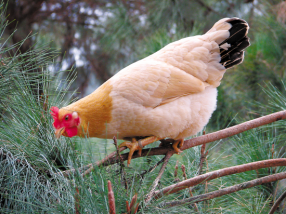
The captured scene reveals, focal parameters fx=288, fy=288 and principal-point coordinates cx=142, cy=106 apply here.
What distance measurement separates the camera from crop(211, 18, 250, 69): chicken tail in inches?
61.4

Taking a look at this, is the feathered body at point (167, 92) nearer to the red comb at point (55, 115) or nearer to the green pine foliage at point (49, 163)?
the red comb at point (55, 115)

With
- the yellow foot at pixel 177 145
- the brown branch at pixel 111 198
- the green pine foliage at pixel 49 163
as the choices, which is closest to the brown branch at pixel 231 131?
the yellow foot at pixel 177 145

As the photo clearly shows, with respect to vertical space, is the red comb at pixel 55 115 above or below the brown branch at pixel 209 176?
above

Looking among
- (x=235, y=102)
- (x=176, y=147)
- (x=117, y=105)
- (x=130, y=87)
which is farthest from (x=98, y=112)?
(x=235, y=102)

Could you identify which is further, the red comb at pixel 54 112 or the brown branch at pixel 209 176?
the red comb at pixel 54 112

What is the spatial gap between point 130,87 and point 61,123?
1.22ft

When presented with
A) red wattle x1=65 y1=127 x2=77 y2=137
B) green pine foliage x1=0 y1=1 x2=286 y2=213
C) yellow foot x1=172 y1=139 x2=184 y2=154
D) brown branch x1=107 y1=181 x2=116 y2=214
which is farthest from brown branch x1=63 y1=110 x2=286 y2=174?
brown branch x1=107 y1=181 x2=116 y2=214

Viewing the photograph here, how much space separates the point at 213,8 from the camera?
11.8 ft

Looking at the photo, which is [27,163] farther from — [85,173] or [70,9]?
[70,9]

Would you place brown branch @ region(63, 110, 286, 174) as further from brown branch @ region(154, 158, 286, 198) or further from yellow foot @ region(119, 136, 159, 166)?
brown branch @ region(154, 158, 286, 198)

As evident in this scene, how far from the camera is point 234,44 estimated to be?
5.18ft

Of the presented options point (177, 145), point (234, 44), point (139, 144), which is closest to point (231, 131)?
point (177, 145)

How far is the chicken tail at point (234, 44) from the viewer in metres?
1.56

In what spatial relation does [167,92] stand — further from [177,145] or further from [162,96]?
[177,145]
